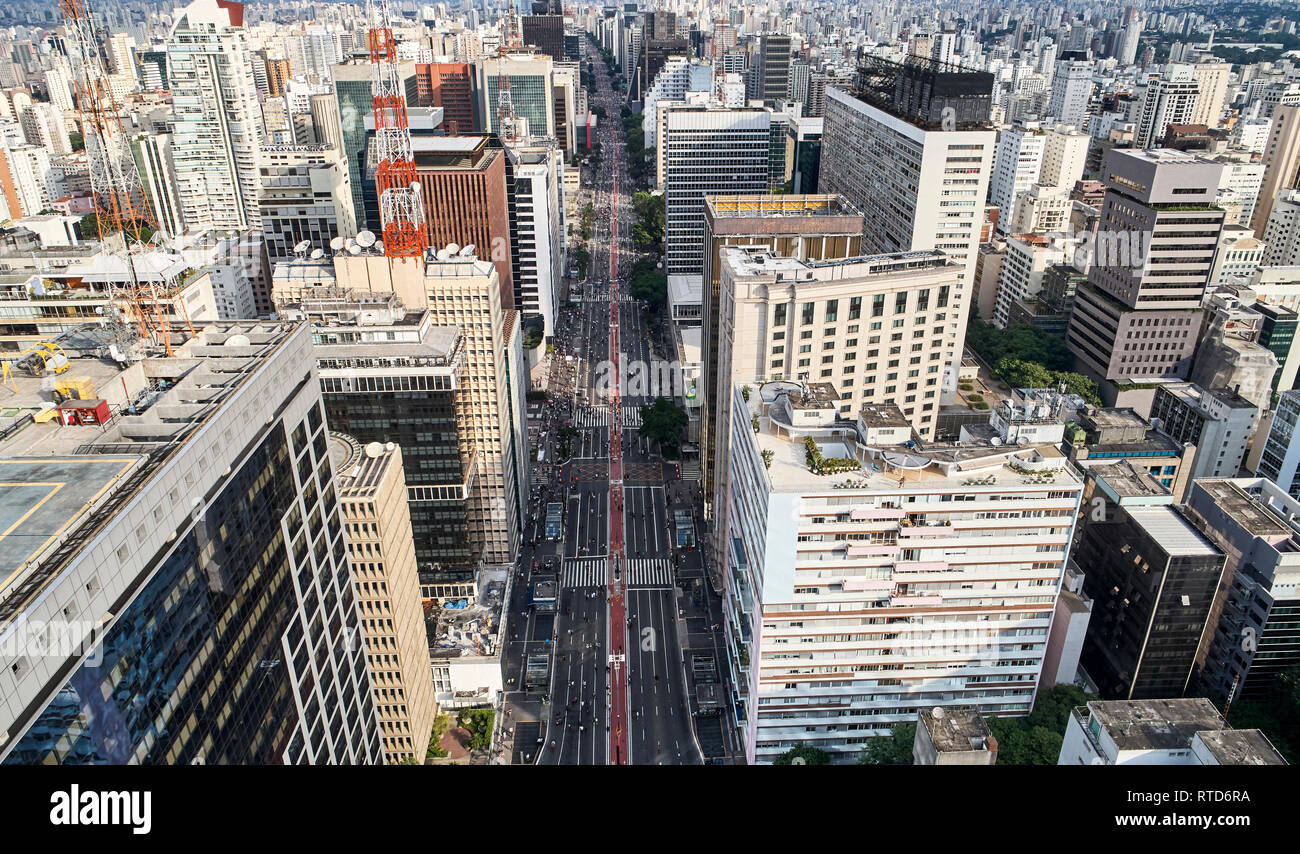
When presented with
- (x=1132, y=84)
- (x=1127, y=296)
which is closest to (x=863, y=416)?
(x=1127, y=296)

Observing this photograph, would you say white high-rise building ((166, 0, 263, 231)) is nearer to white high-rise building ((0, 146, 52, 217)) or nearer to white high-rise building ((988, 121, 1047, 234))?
white high-rise building ((0, 146, 52, 217))

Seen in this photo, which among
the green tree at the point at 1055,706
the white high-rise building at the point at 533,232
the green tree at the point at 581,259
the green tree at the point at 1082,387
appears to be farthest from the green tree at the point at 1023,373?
the green tree at the point at 581,259

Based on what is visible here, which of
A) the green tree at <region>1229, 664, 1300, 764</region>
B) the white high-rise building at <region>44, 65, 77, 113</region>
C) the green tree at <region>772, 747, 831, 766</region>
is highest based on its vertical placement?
the white high-rise building at <region>44, 65, 77, 113</region>

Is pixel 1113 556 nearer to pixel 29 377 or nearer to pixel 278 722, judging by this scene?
pixel 278 722

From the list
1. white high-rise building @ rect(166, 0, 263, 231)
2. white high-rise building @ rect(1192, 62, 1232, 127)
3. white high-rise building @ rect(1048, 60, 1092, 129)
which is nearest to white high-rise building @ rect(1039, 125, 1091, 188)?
white high-rise building @ rect(1192, 62, 1232, 127)

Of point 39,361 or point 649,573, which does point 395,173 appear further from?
point 649,573
